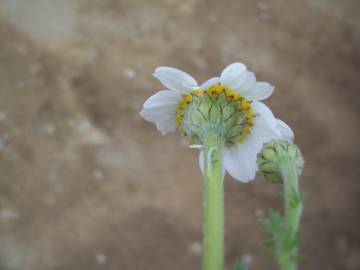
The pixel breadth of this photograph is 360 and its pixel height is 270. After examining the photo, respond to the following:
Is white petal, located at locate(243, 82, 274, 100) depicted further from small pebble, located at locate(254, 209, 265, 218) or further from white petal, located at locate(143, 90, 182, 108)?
small pebble, located at locate(254, 209, 265, 218)

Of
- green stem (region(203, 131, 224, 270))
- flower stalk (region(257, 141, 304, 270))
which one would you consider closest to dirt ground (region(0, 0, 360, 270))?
flower stalk (region(257, 141, 304, 270))

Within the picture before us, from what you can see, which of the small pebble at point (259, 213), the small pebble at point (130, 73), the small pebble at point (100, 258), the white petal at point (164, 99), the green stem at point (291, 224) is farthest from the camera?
the small pebble at point (130, 73)

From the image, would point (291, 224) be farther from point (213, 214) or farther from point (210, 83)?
point (210, 83)

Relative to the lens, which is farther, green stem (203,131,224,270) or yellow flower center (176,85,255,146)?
yellow flower center (176,85,255,146)

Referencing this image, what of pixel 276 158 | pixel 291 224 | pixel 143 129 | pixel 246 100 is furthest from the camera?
pixel 143 129

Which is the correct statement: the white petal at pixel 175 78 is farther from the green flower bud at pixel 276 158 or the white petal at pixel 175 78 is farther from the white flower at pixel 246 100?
the green flower bud at pixel 276 158

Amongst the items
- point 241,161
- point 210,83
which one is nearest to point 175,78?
point 210,83

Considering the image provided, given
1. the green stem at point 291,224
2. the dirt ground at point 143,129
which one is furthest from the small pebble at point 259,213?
the green stem at point 291,224
